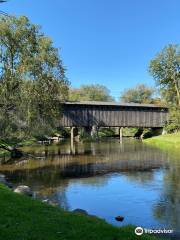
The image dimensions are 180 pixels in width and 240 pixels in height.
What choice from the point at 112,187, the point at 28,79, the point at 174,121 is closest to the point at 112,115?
the point at 174,121

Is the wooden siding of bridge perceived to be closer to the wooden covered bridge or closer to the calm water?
the wooden covered bridge

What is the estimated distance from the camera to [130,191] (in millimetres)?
20812

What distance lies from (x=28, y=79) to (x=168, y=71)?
4186 centimetres

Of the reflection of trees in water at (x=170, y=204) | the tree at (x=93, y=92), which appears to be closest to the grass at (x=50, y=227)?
the reflection of trees in water at (x=170, y=204)

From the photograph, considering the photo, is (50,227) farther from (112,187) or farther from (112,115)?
(112,115)

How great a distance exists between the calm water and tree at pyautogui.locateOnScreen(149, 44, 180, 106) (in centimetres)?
4555

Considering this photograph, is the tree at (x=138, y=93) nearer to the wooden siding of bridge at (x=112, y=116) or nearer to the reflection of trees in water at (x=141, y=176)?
the wooden siding of bridge at (x=112, y=116)

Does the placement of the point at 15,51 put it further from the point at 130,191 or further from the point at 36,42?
the point at 130,191

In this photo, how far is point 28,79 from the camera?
4272 centimetres

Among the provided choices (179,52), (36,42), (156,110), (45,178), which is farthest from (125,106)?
(45,178)

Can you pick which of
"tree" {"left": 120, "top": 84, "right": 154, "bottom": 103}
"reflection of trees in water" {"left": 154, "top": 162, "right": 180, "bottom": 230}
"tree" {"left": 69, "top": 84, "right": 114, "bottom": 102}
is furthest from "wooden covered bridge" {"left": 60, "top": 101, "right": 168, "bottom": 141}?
"tree" {"left": 120, "top": 84, "right": 154, "bottom": 103}

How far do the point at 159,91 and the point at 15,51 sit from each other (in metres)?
45.3

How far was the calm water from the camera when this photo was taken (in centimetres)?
1562

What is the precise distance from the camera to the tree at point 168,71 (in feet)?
250
